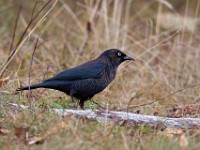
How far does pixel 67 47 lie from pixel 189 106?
3100 millimetres

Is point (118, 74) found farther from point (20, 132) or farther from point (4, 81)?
point (20, 132)

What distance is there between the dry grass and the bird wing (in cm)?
29

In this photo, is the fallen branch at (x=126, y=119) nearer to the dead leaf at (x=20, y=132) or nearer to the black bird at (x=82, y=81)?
the dead leaf at (x=20, y=132)

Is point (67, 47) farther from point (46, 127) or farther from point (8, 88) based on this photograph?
point (46, 127)

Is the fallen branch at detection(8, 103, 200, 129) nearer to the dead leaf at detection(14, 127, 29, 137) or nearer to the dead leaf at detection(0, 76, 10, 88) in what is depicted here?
the dead leaf at detection(14, 127, 29, 137)

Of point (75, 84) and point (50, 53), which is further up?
point (50, 53)

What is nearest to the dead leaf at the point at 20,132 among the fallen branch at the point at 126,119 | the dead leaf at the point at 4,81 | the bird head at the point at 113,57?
the fallen branch at the point at 126,119

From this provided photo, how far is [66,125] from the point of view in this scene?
4.71 meters

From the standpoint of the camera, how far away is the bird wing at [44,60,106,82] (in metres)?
6.63

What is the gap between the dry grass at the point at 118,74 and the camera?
15.3ft

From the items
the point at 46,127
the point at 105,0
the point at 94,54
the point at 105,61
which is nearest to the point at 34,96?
the point at 105,61

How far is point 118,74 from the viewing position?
873 centimetres

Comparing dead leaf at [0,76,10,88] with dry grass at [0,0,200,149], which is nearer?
dry grass at [0,0,200,149]

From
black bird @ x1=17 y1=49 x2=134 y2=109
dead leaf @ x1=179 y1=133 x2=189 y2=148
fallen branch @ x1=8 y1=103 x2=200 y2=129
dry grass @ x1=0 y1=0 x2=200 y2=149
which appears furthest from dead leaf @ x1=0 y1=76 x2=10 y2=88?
dead leaf @ x1=179 y1=133 x2=189 y2=148
